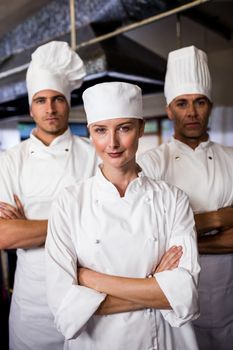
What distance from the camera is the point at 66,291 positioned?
114 centimetres

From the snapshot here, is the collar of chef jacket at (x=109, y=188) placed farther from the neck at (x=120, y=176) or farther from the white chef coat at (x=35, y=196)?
the white chef coat at (x=35, y=196)

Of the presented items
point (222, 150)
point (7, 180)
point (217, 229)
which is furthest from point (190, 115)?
point (7, 180)

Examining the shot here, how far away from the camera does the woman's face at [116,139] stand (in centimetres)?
119

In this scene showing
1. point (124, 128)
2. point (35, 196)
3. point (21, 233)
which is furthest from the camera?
point (35, 196)

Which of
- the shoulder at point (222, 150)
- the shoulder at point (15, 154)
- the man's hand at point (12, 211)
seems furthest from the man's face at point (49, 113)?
the shoulder at point (222, 150)

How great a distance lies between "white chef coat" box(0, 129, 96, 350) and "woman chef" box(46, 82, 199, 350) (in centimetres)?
41

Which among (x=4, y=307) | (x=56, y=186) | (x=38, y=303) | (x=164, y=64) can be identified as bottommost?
(x=4, y=307)

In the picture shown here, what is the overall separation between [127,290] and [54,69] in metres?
1.24

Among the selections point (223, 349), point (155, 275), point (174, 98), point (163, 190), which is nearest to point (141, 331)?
point (155, 275)

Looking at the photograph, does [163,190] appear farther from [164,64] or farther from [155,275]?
[164,64]

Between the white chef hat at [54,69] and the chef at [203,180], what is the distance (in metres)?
0.55

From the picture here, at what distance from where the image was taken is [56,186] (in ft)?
5.55

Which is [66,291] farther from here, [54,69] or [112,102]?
[54,69]

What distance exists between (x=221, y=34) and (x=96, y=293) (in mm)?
3636
